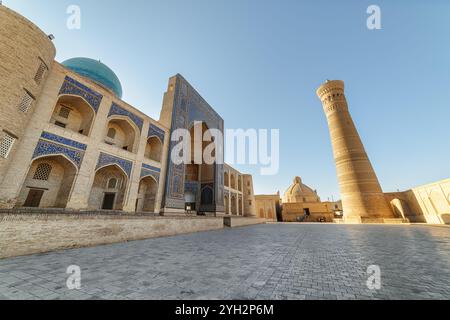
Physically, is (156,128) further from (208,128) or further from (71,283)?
(71,283)

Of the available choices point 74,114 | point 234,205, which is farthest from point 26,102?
point 234,205

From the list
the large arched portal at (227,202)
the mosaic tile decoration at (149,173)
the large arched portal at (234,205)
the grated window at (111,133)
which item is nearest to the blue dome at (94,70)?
the grated window at (111,133)

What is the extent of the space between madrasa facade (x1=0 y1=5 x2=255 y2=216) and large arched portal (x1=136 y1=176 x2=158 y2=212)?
0.21 ft

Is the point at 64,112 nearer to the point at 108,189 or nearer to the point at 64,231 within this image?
the point at 108,189

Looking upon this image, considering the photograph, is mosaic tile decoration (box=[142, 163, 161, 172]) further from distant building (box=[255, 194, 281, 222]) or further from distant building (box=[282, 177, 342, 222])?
distant building (box=[282, 177, 342, 222])

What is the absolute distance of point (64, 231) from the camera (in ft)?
16.5

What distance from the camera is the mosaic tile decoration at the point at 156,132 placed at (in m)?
12.0

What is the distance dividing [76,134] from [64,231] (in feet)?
16.8

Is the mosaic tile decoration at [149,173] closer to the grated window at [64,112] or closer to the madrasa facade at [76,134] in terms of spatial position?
the madrasa facade at [76,134]

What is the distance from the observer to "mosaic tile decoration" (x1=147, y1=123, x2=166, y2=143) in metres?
12.0

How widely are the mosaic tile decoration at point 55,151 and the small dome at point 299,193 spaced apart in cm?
3605

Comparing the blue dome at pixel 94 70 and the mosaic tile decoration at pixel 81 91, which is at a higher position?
the blue dome at pixel 94 70
